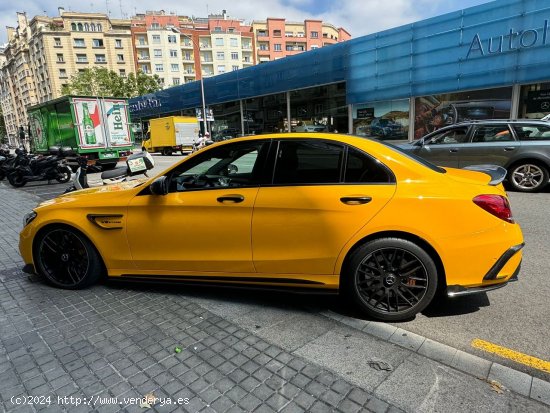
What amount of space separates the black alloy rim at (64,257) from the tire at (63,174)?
10692 mm

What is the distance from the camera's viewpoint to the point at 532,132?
8.02 meters

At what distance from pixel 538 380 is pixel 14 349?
11.9 feet

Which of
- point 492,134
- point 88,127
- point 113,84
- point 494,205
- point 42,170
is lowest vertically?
point 42,170

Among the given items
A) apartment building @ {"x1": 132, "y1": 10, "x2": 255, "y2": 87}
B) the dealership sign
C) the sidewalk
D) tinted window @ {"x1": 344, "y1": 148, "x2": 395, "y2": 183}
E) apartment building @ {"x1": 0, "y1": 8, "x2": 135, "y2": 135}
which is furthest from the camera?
apartment building @ {"x1": 132, "y1": 10, "x2": 255, "y2": 87}

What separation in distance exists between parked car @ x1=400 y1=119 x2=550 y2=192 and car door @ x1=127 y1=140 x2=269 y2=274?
7.02 metres

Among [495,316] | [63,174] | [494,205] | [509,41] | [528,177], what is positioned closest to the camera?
[494,205]

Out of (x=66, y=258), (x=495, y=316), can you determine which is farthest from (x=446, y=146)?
(x=66, y=258)

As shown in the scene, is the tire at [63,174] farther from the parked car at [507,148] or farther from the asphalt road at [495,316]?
the parked car at [507,148]

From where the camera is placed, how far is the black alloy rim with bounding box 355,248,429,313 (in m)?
2.85

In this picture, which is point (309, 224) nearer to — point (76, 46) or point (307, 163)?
point (307, 163)

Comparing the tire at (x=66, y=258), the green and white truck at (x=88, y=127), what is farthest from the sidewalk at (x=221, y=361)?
the green and white truck at (x=88, y=127)

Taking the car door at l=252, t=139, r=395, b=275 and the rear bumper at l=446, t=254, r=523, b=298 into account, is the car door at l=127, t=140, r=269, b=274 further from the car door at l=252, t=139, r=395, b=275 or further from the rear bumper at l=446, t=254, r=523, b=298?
the rear bumper at l=446, t=254, r=523, b=298

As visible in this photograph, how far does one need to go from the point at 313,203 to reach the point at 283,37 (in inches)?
3529

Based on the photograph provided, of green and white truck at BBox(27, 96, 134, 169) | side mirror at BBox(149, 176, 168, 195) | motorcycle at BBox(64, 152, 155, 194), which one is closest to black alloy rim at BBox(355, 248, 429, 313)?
side mirror at BBox(149, 176, 168, 195)
